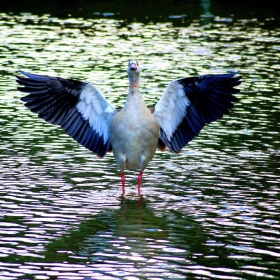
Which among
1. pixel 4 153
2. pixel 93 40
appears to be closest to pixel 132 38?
pixel 93 40

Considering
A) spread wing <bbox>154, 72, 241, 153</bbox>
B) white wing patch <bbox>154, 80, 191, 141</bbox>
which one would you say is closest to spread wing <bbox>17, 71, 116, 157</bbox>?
white wing patch <bbox>154, 80, 191, 141</bbox>

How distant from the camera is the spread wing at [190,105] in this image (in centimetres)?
1416

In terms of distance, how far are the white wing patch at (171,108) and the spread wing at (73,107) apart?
0.83m

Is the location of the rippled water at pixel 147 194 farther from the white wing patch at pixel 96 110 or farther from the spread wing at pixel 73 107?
the white wing patch at pixel 96 110

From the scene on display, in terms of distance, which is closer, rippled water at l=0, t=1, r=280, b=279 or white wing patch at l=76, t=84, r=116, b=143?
rippled water at l=0, t=1, r=280, b=279

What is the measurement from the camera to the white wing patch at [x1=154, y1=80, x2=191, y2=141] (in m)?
14.2

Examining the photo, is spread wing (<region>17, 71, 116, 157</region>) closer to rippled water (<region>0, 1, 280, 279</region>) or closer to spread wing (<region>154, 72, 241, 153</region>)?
rippled water (<region>0, 1, 280, 279</region>)

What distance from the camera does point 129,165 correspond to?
14.4 m

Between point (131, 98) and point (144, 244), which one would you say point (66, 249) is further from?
point (131, 98)

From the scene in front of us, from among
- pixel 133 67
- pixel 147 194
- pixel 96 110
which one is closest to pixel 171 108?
pixel 133 67

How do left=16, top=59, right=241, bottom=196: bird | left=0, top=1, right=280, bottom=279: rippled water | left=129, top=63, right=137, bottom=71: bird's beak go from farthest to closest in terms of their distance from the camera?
left=129, top=63, right=137, bottom=71: bird's beak < left=16, top=59, right=241, bottom=196: bird < left=0, top=1, right=280, bottom=279: rippled water

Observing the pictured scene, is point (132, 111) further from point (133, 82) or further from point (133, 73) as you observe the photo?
point (133, 73)

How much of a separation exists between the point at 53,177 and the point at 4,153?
191 cm

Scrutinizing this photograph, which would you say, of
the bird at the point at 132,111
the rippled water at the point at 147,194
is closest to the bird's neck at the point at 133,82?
the bird at the point at 132,111
